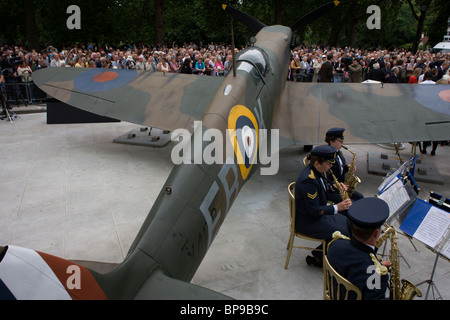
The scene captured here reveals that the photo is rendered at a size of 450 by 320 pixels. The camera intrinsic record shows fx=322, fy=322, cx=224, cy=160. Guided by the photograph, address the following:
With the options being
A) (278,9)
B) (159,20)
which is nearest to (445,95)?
(159,20)

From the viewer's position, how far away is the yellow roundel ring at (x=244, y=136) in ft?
15.3

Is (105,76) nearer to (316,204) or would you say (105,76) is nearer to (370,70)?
(316,204)

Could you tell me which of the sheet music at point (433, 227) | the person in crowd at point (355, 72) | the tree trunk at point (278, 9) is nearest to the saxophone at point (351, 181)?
the sheet music at point (433, 227)

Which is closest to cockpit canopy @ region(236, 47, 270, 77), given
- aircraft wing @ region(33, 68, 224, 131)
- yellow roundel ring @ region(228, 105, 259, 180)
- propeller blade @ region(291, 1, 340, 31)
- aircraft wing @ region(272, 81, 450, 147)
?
aircraft wing @ region(272, 81, 450, 147)

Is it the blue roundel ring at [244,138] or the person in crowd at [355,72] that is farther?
the person in crowd at [355,72]

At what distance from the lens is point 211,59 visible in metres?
16.7

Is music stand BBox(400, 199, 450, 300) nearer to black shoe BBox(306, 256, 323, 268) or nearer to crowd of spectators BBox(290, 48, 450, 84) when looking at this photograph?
black shoe BBox(306, 256, 323, 268)

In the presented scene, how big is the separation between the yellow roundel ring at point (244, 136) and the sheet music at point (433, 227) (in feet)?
7.75

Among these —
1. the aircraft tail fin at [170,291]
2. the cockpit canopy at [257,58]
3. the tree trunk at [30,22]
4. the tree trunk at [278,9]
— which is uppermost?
the tree trunk at [278,9]

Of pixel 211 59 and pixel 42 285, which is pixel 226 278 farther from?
pixel 211 59

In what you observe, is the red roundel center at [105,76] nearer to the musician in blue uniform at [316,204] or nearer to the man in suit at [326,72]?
the musician in blue uniform at [316,204]

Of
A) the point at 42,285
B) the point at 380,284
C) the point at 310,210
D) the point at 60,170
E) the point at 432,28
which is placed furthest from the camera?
the point at 432,28

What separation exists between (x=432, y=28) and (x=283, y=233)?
44.6m
